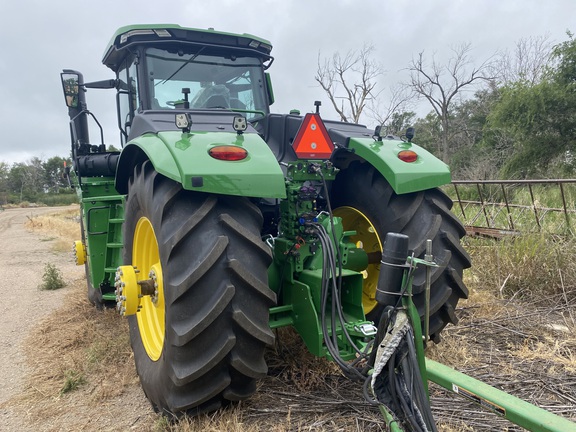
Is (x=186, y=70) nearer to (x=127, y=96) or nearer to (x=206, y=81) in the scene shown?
(x=206, y=81)

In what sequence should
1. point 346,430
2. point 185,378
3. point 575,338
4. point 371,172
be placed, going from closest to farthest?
point 185,378
point 346,430
point 371,172
point 575,338

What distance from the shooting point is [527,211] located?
230 inches

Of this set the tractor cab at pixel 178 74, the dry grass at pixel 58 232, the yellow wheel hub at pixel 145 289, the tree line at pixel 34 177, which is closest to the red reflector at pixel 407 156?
the tractor cab at pixel 178 74

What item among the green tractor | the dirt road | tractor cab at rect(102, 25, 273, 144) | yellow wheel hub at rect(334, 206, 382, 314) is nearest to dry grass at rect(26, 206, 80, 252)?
the dirt road

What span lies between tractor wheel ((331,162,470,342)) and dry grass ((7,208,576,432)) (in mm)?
464

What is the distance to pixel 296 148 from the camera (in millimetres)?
2449

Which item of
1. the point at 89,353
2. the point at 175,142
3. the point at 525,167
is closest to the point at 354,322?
the point at 175,142

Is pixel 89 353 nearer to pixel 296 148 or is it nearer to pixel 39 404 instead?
pixel 39 404

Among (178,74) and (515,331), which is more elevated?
(178,74)

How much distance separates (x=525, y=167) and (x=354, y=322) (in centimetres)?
1481

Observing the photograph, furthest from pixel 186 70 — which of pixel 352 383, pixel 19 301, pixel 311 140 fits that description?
pixel 19 301

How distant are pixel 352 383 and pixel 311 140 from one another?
4.71ft

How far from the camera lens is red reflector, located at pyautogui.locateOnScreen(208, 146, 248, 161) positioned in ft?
6.93

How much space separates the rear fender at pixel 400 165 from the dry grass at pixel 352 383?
3.78 feet
